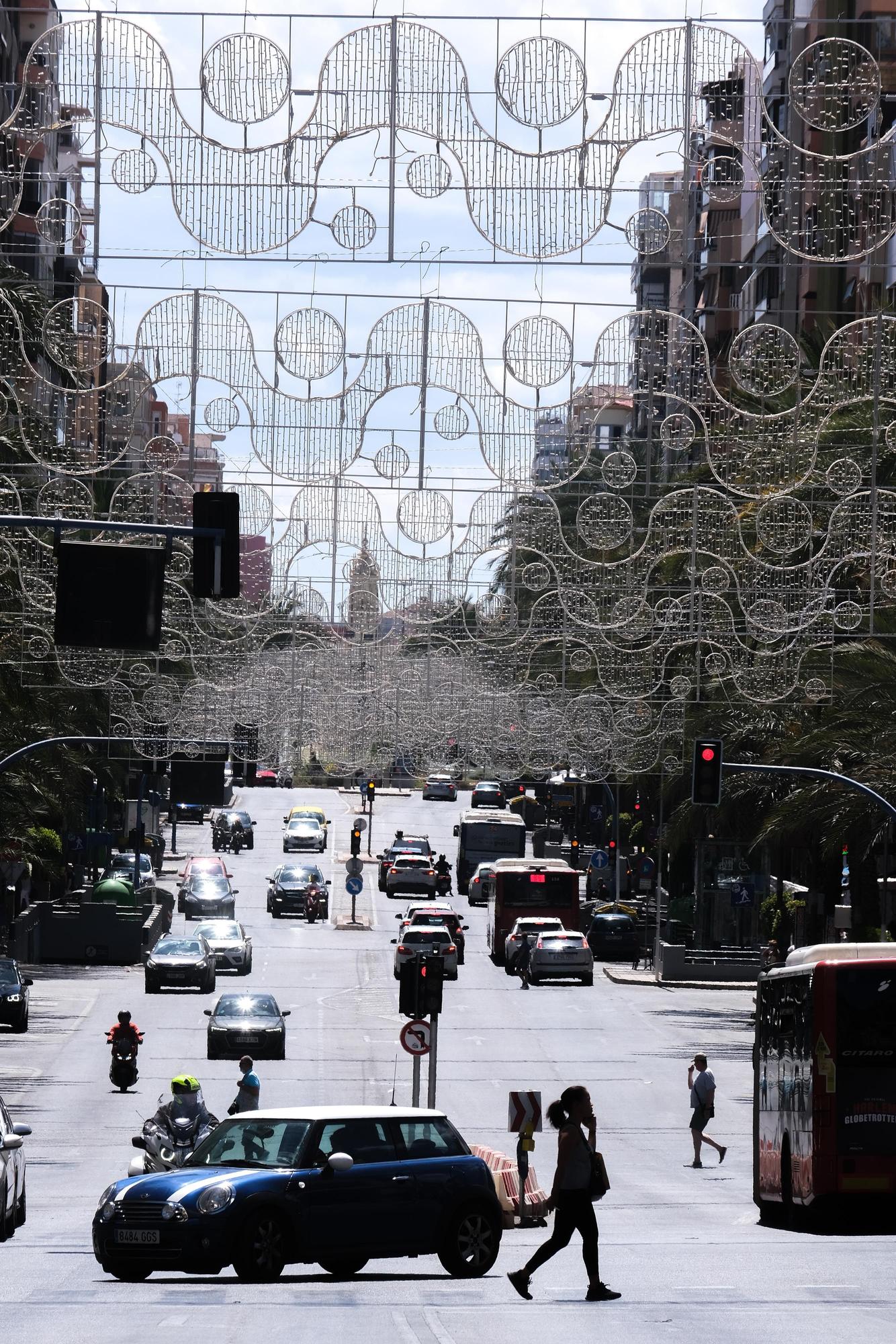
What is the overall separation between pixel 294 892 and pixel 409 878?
26.9 feet

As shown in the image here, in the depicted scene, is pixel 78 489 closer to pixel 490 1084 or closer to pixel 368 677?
pixel 490 1084

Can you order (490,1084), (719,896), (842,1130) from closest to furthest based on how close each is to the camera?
(842,1130) < (490,1084) < (719,896)

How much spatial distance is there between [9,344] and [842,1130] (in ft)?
55.3

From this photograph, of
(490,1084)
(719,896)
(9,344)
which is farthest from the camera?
(719,896)

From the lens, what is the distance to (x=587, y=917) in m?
73.0

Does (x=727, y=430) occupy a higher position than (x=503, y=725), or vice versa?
(x=727, y=430)

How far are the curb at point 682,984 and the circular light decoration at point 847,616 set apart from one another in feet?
82.4

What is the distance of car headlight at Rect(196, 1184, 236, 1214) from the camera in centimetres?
1744

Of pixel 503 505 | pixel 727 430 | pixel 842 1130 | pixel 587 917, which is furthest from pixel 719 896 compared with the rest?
pixel 842 1130

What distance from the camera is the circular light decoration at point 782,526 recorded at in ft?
100

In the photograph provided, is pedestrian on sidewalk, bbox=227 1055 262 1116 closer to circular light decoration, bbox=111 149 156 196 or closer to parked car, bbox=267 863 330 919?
circular light decoration, bbox=111 149 156 196

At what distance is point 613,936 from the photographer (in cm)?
6625

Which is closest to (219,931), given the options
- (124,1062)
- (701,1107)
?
(124,1062)

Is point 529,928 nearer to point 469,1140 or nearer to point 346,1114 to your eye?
point 469,1140
